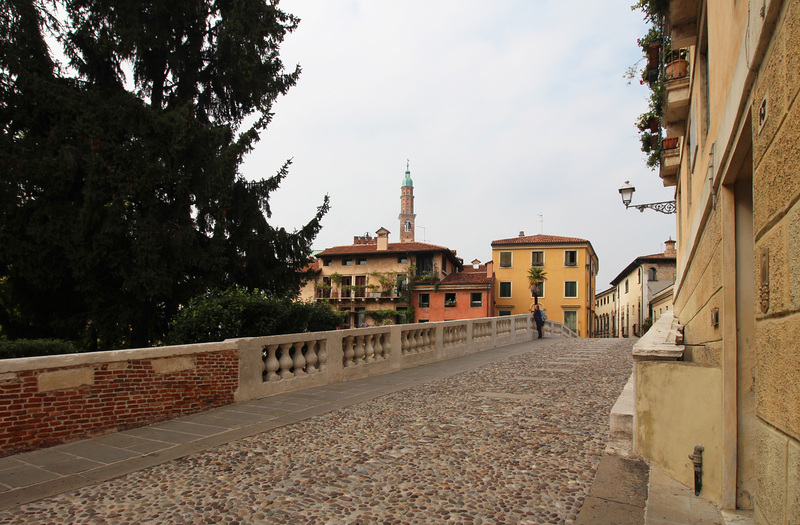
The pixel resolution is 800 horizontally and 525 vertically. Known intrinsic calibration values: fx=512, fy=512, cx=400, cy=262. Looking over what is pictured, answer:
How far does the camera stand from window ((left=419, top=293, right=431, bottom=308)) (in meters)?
48.7

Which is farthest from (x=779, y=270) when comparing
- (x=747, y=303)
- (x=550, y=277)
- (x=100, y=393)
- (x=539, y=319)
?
(x=550, y=277)

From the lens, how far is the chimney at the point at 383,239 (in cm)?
5060

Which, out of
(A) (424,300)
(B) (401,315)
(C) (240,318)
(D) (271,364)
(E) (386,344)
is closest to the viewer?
(D) (271,364)

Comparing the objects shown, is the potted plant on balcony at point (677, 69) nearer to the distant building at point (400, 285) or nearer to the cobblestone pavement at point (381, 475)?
the cobblestone pavement at point (381, 475)

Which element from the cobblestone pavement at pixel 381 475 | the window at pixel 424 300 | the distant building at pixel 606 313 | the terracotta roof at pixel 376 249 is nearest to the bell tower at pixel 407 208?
the distant building at pixel 606 313

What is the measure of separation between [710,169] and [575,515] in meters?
2.82

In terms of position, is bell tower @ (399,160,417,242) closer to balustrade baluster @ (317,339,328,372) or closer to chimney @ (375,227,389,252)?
chimney @ (375,227,389,252)

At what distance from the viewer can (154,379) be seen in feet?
19.4

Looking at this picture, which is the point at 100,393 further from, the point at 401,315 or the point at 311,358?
the point at 401,315

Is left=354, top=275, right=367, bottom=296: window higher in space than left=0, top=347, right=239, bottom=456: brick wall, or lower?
higher

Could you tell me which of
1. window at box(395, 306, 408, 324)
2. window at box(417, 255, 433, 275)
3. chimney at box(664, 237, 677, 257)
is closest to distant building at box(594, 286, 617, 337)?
chimney at box(664, 237, 677, 257)

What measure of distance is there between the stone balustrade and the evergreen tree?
20.2 ft

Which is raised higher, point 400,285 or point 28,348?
point 400,285

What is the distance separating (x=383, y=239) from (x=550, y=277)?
1681 centimetres
